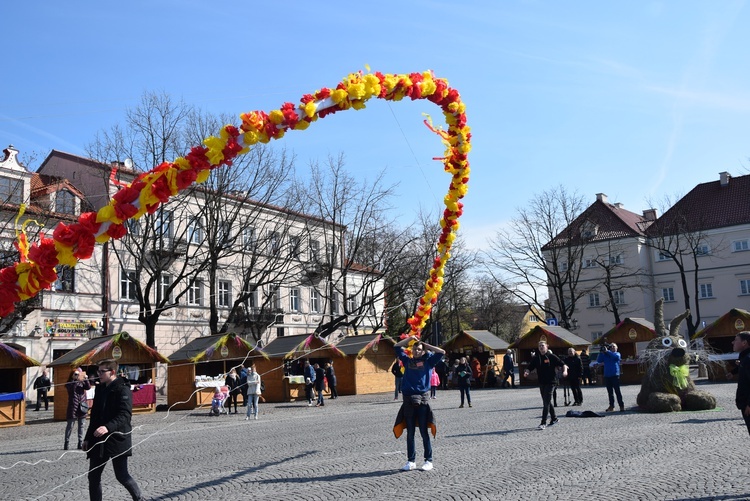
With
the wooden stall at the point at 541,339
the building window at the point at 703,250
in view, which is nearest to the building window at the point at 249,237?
the wooden stall at the point at 541,339

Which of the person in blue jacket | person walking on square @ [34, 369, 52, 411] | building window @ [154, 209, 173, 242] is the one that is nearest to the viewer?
the person in blue jacket

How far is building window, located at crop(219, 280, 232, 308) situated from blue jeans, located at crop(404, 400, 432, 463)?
33.1m

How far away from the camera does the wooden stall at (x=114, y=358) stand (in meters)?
24.7

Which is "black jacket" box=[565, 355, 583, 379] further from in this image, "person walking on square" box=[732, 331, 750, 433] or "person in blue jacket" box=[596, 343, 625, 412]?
"person walking on square" box=[732, 331, 750, 433]

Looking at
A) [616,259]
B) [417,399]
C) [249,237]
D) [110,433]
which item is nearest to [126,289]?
[249,237]

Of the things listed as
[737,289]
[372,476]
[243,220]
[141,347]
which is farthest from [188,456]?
[737,289]

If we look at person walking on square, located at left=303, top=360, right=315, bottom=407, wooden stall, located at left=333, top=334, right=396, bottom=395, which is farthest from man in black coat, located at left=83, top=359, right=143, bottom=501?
wooden stall, located at left=333, top=334, right=396, bottom=395

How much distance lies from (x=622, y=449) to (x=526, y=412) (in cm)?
803

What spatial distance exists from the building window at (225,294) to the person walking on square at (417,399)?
32931 millimetres

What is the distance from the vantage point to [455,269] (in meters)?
49.0

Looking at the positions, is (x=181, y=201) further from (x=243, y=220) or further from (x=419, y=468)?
(x=419, y=468)

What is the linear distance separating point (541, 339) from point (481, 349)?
10.9ft

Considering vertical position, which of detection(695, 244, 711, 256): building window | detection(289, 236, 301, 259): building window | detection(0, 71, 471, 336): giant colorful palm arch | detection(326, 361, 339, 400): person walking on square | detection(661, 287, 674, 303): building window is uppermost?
detection(695, 244, 711, 256): building window

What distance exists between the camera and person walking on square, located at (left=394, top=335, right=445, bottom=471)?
9633 mm
